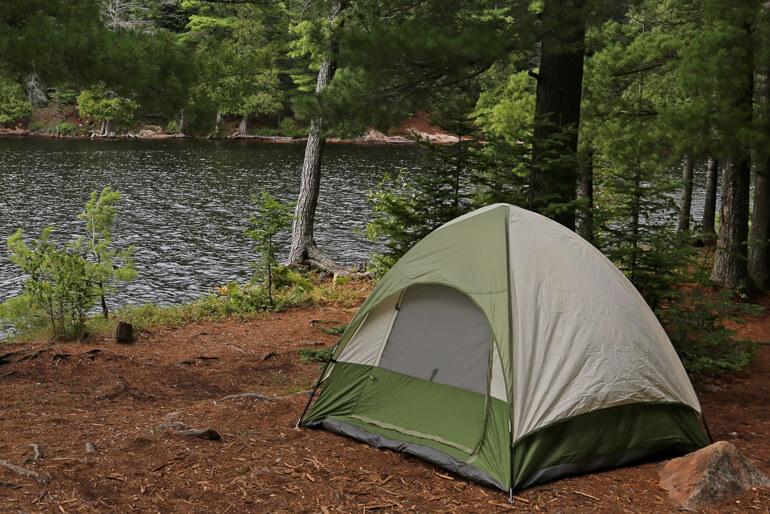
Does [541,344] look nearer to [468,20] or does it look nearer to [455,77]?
[455,77]

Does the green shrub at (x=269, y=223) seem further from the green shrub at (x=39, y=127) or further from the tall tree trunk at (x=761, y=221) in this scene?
the green shrub at (x=39, y=127)

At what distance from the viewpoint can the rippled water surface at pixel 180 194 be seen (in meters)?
18.3

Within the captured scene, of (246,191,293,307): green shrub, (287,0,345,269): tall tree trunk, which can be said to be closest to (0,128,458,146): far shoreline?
(287,0,345,269): tall tree trunk

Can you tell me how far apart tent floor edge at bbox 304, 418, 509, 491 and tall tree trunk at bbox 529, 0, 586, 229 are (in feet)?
9.87

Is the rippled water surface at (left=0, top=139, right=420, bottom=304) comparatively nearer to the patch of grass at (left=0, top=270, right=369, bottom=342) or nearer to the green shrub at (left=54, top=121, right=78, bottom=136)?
the green shrub at (left=54, top=121, right=78, bottom=136)

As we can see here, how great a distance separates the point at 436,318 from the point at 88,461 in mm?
2395

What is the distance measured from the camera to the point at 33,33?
17.7 ft

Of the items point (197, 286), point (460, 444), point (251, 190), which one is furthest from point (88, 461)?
point (251, 190)

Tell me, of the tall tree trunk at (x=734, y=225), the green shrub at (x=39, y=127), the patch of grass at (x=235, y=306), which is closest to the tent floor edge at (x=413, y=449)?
the patch of grass at (x=235, y=306)

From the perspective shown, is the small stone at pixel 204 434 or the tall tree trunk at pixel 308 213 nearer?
the small stone at pixel 204 434

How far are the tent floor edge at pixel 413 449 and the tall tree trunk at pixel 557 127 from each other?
3009 mm

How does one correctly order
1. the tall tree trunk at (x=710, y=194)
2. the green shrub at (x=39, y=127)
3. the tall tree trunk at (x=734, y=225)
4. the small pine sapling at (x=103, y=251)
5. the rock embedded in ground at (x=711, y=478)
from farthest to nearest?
the green shrub at (x=39, y=127) → the tall tree trunk at (x=710, y=194) → the tall tree trunk at (x=734, y=225) → the small pine sapling at (x=103, y=251) → the rock embedded in ground at (x=711, y=478)

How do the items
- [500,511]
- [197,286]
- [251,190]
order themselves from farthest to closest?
[251,190], [197,286], [500,511]

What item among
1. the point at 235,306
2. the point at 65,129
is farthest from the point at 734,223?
the point at 65,129
